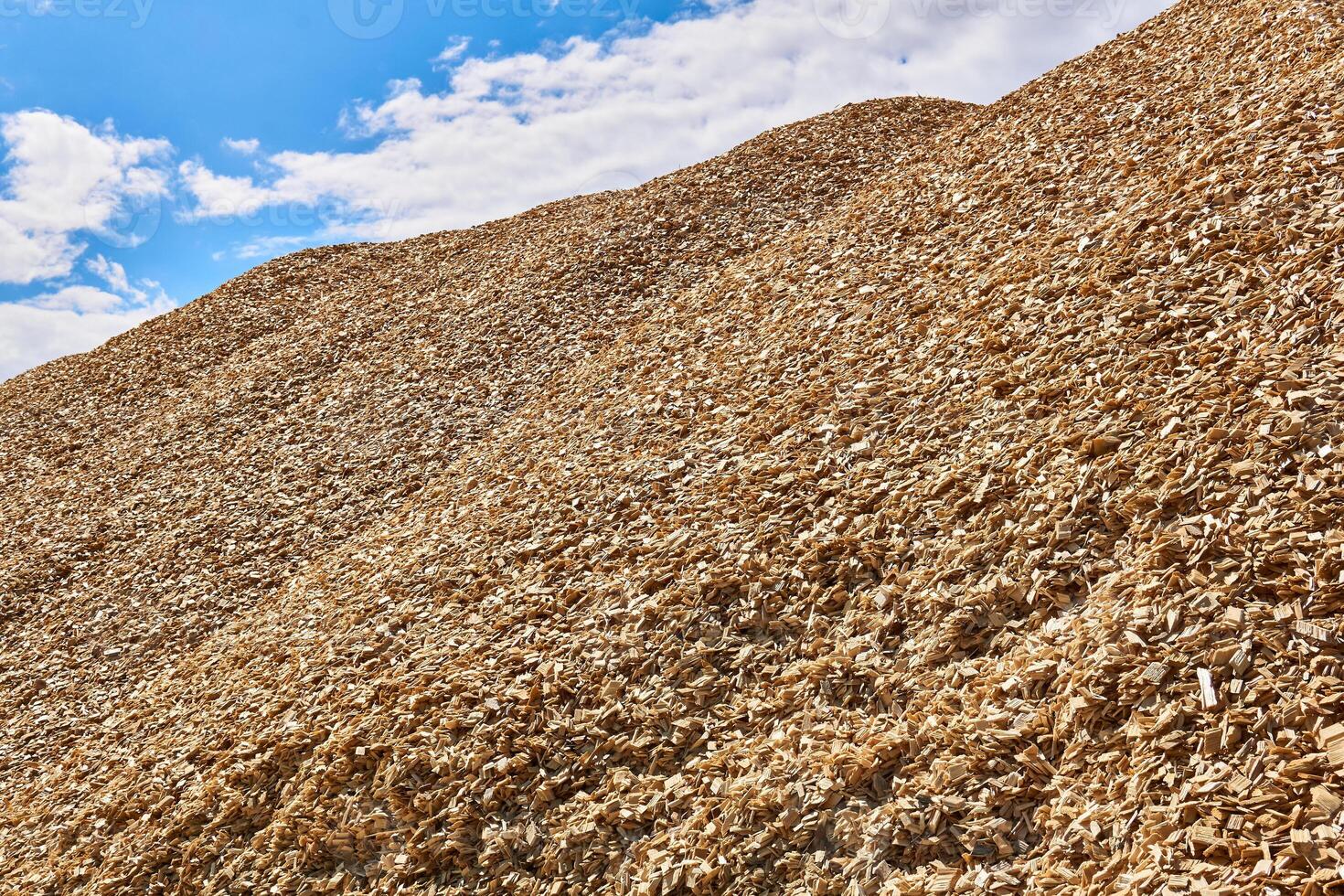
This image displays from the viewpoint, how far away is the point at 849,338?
6.56 meters

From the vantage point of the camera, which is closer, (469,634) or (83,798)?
(469,634)

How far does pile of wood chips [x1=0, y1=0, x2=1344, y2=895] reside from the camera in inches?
133

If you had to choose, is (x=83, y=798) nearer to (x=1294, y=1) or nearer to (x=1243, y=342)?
(x=1243, y=342)

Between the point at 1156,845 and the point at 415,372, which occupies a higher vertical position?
the point at 415,372

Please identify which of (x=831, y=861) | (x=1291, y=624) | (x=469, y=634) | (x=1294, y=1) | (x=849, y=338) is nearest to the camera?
(x=1291, y=624)

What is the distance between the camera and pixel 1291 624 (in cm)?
326

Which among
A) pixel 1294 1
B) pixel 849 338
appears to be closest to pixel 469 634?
pixel 849 338

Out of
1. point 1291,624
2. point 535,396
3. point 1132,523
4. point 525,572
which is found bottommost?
point 1291,624

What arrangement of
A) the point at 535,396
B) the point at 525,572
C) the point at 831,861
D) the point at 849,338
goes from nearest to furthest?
1. the point at 831,861
2. the point at 525,572
3. the point at 849,338
4. the point at 535,396

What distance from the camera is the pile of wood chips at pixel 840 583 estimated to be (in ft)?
11.1

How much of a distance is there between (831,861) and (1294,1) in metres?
8.83

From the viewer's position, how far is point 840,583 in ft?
15.4

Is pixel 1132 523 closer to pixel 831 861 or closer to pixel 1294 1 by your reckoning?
pixel 831 861

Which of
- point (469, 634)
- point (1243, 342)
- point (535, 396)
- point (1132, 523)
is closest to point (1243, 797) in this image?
point (1132, 523)
